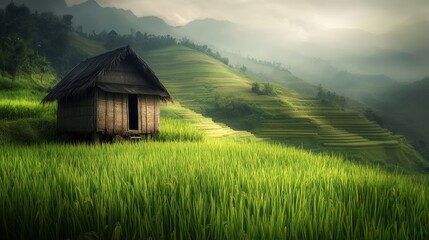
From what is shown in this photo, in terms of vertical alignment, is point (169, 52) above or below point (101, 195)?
above

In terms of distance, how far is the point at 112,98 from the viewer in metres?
12.7

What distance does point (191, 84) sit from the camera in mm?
63812

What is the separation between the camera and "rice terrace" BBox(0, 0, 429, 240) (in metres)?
2.65

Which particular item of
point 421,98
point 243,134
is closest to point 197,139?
point 243,134

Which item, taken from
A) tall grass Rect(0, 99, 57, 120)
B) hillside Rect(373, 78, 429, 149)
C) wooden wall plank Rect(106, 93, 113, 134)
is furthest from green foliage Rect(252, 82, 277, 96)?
hillside Rect(373, 78, 429, 149)

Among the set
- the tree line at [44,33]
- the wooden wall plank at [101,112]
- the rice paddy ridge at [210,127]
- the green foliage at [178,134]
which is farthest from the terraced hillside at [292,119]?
the wooden wall plank at [101,112]

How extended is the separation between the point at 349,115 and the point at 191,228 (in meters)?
56.8

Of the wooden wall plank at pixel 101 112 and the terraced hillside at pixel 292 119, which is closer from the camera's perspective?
the wooden wall plank at pixel 101 112

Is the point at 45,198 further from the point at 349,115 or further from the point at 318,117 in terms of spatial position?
the point at 349,115

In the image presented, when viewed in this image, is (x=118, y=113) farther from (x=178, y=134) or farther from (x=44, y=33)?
(x=44, y=33)

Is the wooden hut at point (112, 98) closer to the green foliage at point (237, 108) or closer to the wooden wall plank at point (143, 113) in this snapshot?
the wooden wall plank at point (143, 113)

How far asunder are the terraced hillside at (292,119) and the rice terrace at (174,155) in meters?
0.30

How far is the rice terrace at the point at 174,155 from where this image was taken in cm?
265

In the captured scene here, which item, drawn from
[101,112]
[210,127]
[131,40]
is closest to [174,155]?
[101,112]
